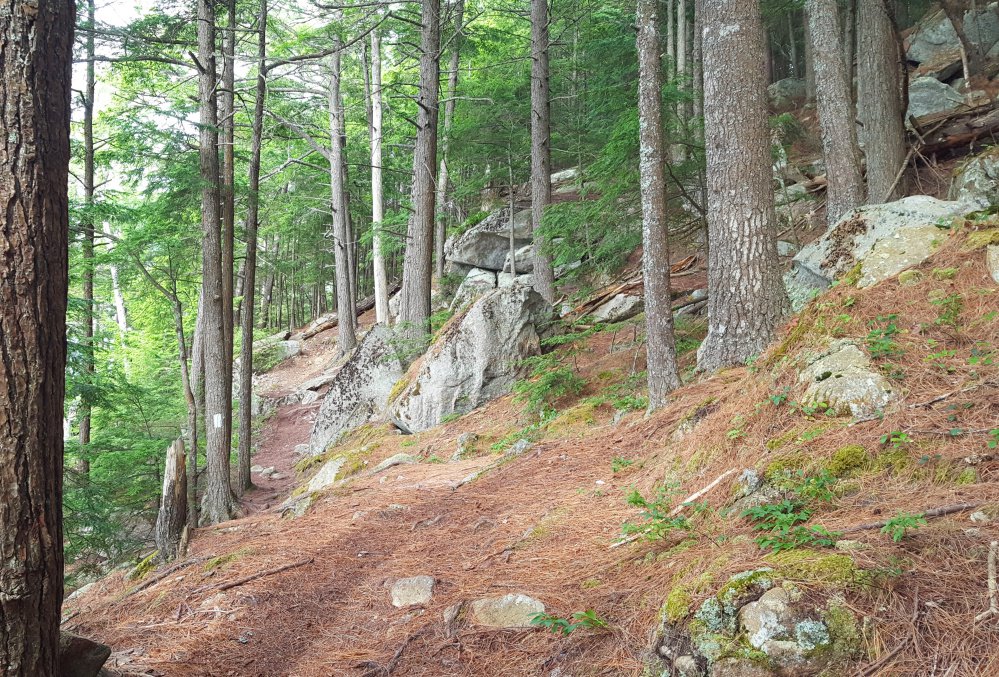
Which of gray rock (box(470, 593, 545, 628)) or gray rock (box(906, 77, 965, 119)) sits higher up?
gray rock (box(906, 77, 965, 119))

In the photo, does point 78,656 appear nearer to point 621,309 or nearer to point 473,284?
point 621,309

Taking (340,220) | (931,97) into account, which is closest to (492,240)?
(340,220)

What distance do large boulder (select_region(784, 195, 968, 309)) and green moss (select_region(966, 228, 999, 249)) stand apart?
11.8 inches

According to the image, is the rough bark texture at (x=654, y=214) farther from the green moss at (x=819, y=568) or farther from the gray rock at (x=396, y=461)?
the green moss at (x=819, y=568)

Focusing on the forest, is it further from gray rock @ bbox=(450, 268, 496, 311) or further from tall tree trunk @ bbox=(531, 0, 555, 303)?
gray rock @ bbox=(450, 268, 496, 311)

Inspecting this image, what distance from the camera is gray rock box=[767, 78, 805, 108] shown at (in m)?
19.5

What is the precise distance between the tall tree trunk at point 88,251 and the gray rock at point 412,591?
18.7 feet

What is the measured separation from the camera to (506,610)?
10.5 feet

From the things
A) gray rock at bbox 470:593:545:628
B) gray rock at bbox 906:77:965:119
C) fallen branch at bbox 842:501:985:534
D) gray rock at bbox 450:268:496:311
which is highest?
gray rock at bbox 906:77:965:119

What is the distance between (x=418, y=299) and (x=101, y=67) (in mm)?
8381

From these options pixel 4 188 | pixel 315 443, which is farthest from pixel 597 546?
pixel 315 443

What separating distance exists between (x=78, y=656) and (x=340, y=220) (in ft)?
58.7

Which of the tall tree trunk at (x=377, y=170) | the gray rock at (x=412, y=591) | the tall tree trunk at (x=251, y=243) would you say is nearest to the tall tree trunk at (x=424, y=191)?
the tall tree trunk at (x=251, y=243)

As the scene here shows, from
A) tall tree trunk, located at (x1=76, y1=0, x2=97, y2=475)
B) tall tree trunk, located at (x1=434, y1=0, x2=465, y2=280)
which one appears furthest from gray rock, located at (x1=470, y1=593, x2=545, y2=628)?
tall tree trunk, located at (x1=434, y1=0, x2=465, y2=280)
